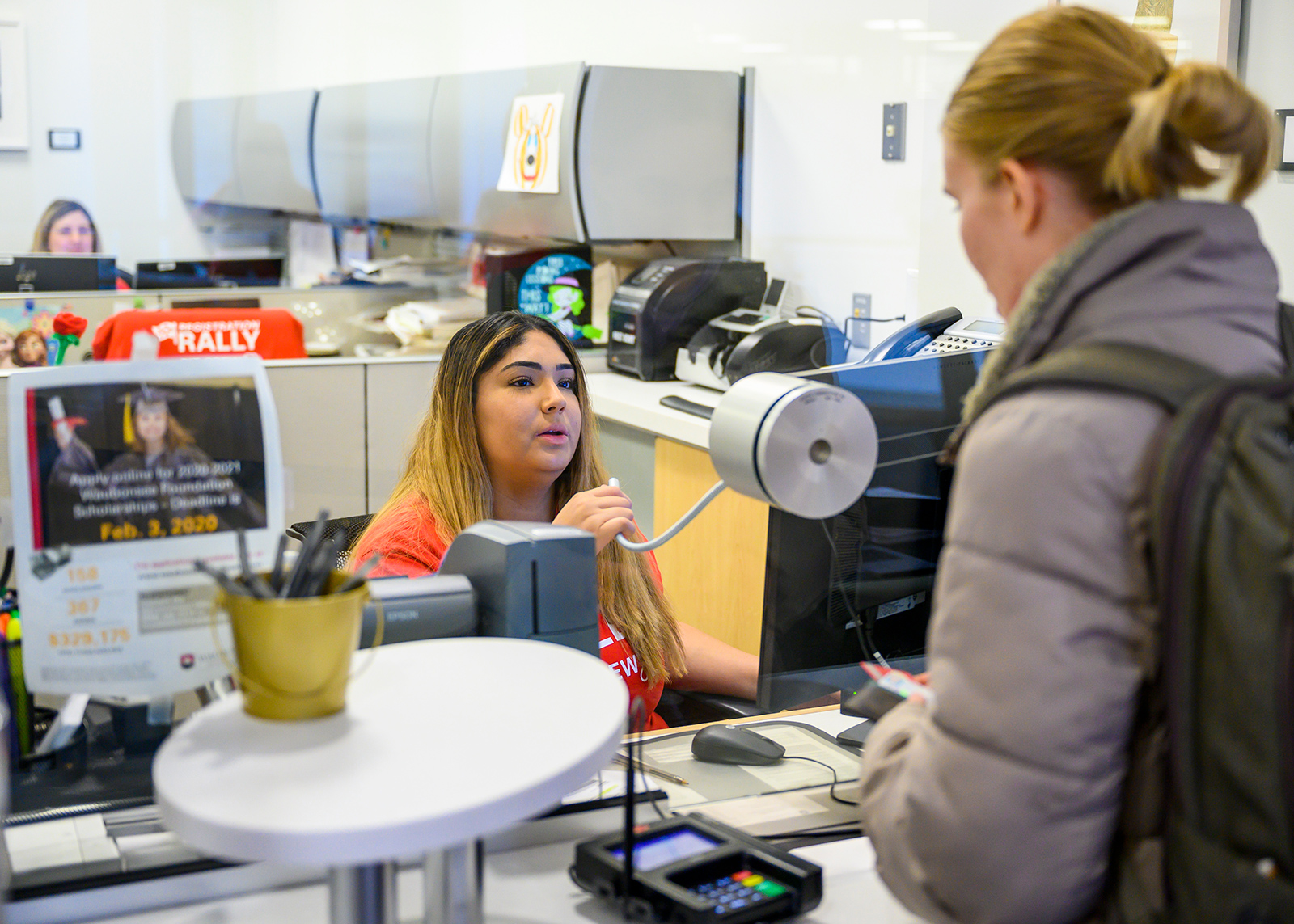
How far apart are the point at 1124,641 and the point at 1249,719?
0.07 meters

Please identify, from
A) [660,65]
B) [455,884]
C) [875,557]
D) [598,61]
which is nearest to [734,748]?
[875,557]

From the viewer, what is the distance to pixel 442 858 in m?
0.79

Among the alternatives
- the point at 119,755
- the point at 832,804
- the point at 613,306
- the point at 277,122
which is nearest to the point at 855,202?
the point at 613,306

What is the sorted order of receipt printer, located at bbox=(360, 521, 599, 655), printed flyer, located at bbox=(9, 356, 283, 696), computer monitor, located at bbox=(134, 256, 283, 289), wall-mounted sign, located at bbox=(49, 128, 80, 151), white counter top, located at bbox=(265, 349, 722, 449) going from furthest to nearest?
wall-mounted sign, located at bbox=(49, 128, 80, 151)
computer monitor, located at bbox=(134, 256, 283, 289)
white counter top, located at bbox=(265, 349, 722, 449)
receipt printer, located at bbox=(360, 521, 599, 655)
printed flyer, located at bbox=(9, 356, 283, 696)

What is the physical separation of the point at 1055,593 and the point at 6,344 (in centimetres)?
357

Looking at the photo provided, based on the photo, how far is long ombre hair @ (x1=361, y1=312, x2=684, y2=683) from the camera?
65.6 inches

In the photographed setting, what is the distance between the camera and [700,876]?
943mm

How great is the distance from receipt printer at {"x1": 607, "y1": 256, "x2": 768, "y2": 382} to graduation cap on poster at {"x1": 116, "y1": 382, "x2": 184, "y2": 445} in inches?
102

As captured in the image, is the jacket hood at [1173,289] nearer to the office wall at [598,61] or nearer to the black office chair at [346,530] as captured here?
the black office chair at [346,530]

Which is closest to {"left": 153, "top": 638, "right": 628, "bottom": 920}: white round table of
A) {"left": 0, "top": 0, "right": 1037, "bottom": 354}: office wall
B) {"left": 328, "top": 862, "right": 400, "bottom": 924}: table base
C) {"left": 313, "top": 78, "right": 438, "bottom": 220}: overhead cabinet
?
{"left": 328, "top": 862, "right": 400, "bottom": 924}: table base

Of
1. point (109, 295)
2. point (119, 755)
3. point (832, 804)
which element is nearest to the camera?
A: point (119, 755)

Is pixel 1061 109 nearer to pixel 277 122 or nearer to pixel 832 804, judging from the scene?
pixel 832 804

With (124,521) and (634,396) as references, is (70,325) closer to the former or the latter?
(634,396)

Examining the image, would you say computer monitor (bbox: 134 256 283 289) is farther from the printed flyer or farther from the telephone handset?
the printed flyer
